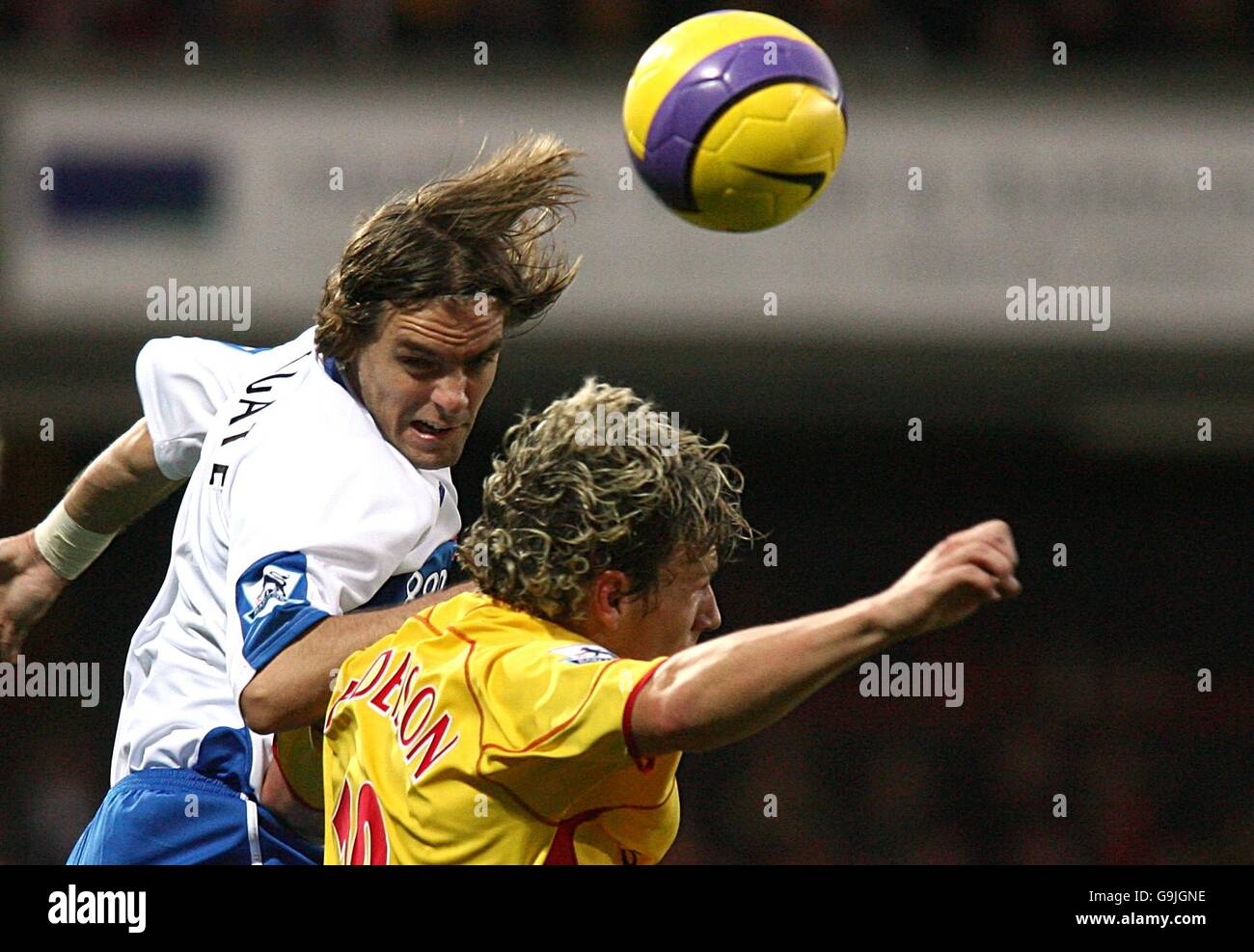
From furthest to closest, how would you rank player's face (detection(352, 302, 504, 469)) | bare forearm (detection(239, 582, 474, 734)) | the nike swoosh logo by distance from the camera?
1. the nike swoosh logo
2. player's face (detection(352, 302, 504, 469))
3. bare forearm (detection(239, 582, 474, 734))

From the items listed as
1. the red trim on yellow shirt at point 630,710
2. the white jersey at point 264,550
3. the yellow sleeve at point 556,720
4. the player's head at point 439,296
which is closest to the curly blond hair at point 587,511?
the yellow sleeve at point 556,720

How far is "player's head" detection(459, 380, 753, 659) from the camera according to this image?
261cm

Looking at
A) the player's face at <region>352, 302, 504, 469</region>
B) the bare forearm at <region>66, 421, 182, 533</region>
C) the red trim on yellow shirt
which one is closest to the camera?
the red trim on yellow shirt

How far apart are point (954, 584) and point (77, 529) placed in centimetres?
247

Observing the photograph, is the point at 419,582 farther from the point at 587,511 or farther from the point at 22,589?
the point at 22,589

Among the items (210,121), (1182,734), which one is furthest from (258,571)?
(1182,734)

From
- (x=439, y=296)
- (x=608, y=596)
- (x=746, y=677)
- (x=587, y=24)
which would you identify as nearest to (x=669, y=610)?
(x=608, y=596)

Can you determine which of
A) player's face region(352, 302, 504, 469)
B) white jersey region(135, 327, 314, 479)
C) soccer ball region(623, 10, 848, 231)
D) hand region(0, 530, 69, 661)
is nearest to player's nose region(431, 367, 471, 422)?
player's face region(352, 302, 504, 469)

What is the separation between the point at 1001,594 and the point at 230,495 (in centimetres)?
170

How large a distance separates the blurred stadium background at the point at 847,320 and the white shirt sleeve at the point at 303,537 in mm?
3489

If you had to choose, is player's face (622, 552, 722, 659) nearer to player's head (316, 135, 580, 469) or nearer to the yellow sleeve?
the yellow sleeve

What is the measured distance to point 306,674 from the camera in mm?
2961
